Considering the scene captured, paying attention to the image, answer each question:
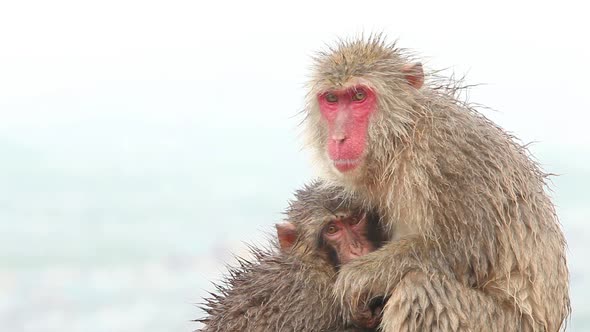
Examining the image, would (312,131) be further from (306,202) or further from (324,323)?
(324,323)

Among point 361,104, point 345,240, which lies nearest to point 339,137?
point 361,104

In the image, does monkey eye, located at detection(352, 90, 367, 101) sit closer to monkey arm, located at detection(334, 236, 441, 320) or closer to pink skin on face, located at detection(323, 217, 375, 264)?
pink skin on face, located at detection(323, 217, 375, 264)

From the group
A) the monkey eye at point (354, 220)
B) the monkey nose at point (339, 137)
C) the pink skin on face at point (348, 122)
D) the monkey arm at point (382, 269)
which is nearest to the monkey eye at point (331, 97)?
the pink skin on face at point (348, 122)

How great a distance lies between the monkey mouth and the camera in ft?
33.2

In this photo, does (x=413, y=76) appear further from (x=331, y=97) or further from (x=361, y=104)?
(x=331, y=97)

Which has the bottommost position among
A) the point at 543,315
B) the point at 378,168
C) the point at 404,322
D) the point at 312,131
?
the point at 543,315

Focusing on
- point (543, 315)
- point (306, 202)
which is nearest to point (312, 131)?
point (306, 202)

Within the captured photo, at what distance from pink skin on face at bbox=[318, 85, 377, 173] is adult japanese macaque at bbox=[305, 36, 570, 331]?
1cm

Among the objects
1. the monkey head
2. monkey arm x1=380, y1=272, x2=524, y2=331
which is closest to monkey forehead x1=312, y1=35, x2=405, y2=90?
the monkey head

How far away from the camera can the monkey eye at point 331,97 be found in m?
10.5

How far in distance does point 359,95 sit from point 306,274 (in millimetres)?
1953

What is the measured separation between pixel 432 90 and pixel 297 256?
2.29 m

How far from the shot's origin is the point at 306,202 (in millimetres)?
10773

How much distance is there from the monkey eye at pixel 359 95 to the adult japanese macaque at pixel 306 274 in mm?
1112
